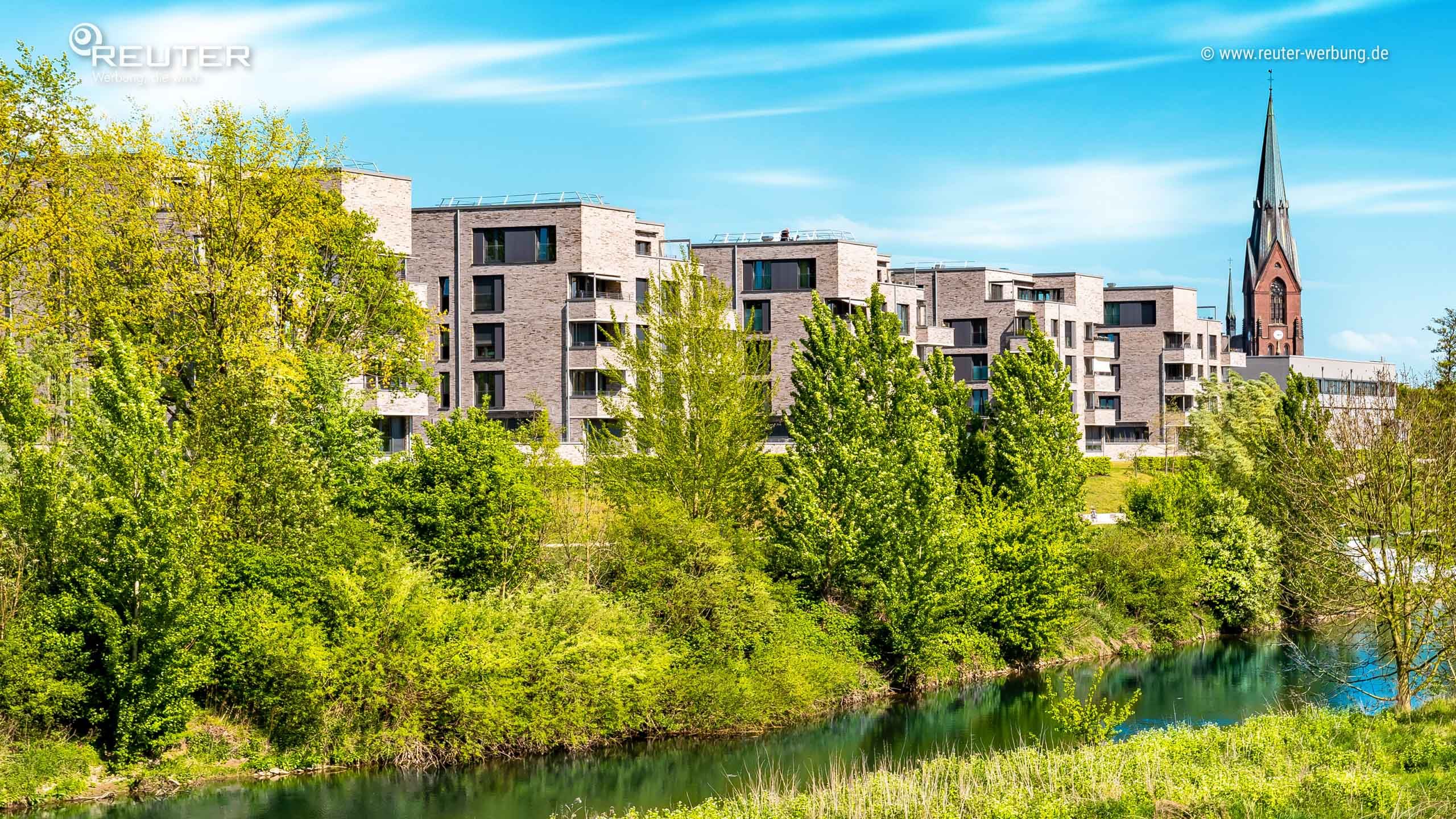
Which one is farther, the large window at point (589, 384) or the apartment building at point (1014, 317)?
the apartment building at point (1014, 317)

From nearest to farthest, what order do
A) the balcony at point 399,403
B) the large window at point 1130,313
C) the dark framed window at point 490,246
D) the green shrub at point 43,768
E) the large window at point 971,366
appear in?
the green shrub at point 43,768, the balcony at point 399,403, the dark framed window at point 490,246, the large window at point 971,366, the large window at point 1130,313

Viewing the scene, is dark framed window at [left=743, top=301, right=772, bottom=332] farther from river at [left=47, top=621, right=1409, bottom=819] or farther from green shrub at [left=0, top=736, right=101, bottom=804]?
green shrub at [left=0, top=736, right=101, bottom=804]

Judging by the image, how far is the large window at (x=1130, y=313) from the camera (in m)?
107

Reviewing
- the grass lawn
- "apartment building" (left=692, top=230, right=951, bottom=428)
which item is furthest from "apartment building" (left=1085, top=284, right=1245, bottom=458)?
"apartment building" (left=692, top=230, right=951, bottom=428)

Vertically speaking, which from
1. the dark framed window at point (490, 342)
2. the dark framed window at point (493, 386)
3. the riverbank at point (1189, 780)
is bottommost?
the riverbank at point (1189, 780)

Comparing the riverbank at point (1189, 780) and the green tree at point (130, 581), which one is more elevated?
the green tree at point (130, 581)

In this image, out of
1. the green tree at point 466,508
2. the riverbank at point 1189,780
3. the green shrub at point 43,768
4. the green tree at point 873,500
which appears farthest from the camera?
the green tree at point 873,500

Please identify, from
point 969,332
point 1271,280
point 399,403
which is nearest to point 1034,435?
point 399,403

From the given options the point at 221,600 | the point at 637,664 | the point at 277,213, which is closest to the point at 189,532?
the point at 221,600

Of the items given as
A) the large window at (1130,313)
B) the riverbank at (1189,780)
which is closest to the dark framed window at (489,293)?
the riverbank at (1189,780)

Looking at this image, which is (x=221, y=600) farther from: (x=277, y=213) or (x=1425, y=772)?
(x=1425, y=772)

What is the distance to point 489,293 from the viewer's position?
224ft

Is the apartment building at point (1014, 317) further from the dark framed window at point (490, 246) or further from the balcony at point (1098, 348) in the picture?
the dark framed window at point (490, 246)

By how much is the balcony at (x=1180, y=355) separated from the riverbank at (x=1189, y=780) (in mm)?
76424
